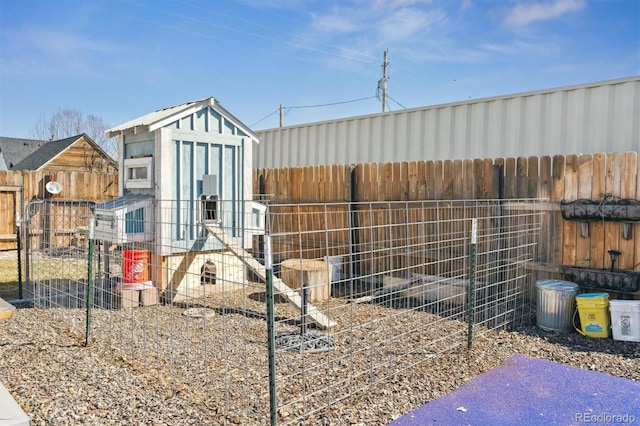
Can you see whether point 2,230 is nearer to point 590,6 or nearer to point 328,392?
point 328,392

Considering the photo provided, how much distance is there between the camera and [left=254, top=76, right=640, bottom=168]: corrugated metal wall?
6414mm

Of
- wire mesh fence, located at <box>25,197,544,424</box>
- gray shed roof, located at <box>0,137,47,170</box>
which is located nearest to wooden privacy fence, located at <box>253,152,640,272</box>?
wire mesh fence, located at <box>25,197,544,424</box>

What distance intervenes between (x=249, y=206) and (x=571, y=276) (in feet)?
13.9

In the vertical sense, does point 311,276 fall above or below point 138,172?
below

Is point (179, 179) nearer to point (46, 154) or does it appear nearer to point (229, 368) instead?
point (229, 368)

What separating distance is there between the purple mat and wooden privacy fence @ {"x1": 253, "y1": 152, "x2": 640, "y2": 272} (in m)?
1.93

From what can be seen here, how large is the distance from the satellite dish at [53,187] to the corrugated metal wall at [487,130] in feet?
18.3

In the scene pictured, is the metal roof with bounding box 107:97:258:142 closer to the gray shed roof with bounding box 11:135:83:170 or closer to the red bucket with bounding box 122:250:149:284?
the red bucket with bounding box 122:250:149:284

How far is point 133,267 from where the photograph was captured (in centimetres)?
544

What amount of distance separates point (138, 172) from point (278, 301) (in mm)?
2667

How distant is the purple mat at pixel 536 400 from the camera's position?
2883mm

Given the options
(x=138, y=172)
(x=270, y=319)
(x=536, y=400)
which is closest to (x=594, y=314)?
(x=536, y=400)

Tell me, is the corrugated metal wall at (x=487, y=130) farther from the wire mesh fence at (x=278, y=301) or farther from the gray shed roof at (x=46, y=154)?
the gray shed roof at (x=46, y=154)

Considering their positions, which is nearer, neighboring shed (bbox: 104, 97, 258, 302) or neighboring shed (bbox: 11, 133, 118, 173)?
neighboring shed (bbox: 104, 97, 258, 302)
